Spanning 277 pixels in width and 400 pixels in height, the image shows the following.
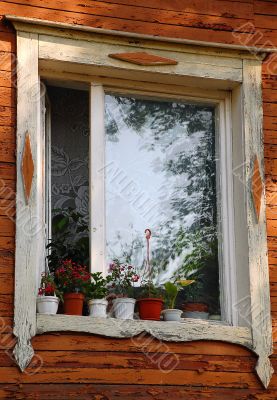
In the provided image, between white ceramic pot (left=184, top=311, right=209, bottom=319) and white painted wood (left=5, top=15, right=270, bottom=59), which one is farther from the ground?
white painted wood (left=5, top=15, right=270, bottom=59)

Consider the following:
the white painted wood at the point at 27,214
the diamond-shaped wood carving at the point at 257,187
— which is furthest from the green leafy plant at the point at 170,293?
the white painted wood at the point at 27,214

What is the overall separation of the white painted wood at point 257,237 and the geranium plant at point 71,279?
1.13 m

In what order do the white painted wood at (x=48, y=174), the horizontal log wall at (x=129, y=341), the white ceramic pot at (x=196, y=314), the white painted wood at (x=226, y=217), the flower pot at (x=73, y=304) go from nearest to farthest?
the horizontal log wall at (x=129, y=341), the flower pot at (x=73, y=304), the white ceramic pot at (x=196, y=314), the white painted wood at (x=226, y=217), the white painted wood at (x=48, y=174)

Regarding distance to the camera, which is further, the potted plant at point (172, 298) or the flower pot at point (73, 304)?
the potted plant at point (172, 298)

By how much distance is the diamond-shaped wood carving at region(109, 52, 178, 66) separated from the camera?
8375 millimetres

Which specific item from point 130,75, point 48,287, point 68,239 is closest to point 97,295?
point 48,287

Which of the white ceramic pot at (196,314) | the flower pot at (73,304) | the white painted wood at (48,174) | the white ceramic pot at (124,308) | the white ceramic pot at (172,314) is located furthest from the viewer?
the white painted wood at (48,174)

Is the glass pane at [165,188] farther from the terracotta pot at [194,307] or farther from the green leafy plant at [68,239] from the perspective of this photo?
the green leafy plant at [68,239]

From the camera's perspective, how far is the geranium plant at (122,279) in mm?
8102

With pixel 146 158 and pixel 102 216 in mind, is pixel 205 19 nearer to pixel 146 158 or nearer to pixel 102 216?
pixel 146 158

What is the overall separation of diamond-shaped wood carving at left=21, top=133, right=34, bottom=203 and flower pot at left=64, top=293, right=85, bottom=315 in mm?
687

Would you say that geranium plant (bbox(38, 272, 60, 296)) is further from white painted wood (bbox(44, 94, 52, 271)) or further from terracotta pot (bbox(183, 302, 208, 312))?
terracotta pot (bbox(183, 302, 208, 312))

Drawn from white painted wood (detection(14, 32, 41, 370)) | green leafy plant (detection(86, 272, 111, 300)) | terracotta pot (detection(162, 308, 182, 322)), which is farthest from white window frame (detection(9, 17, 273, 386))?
green leafy plant (detection(86, 272, 111, 300))

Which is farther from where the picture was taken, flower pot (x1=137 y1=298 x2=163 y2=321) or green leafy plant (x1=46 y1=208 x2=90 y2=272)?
green leafy plant (x1=46 y1=208 x2=90 y2=272)
